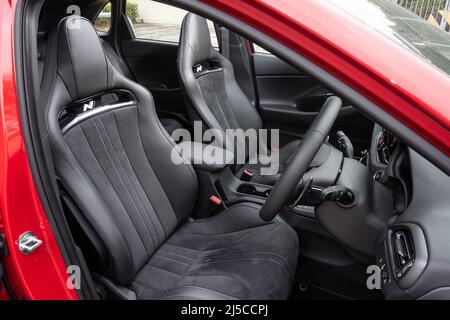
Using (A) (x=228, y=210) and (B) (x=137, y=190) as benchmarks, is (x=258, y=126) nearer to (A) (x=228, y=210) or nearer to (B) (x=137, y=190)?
(A) (x=228, y=210)

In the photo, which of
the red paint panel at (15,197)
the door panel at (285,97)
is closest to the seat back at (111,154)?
the red paint panel at (15,197)

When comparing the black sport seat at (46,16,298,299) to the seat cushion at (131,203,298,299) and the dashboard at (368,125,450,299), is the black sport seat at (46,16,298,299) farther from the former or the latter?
the dashboard at (368,125,450,299)

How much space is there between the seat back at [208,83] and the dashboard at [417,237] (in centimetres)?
126

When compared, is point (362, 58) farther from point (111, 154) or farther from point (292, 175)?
point (111, 154)

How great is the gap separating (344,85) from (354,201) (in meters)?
0.77

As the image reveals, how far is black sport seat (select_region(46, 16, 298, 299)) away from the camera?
1298 mm

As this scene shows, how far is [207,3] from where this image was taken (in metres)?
0.82

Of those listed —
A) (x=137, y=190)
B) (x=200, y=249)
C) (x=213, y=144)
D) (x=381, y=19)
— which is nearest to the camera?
(x=381, y=19)

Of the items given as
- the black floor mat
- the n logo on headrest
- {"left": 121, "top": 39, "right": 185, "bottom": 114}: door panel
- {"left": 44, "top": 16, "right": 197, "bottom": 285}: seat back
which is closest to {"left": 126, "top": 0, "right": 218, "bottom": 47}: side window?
{"left": 121, "top": 39, "right": 185, "bottom": 114}: door panel

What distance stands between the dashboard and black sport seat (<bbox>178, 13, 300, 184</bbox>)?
3.61ft

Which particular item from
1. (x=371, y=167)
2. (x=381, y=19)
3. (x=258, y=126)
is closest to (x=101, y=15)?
(x=258, y=126)

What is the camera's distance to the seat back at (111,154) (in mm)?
1272

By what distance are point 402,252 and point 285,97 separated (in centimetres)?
223

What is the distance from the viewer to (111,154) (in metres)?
1.48
